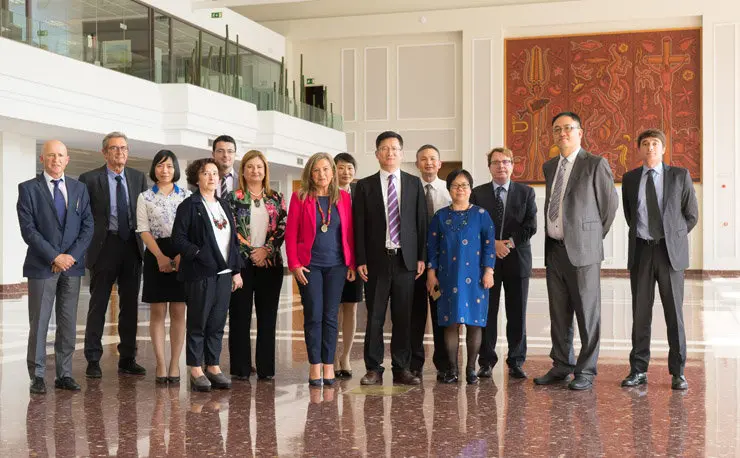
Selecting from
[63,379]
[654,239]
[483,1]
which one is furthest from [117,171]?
[483,1]

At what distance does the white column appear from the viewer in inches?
654

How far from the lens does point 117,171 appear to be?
693cm

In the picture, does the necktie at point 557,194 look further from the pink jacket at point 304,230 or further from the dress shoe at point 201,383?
the dress shoe at point 201,383

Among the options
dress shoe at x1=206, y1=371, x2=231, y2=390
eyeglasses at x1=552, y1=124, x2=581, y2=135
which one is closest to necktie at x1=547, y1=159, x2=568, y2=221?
eyeglasses at x1=552, y1=124, x2=581, y2=135

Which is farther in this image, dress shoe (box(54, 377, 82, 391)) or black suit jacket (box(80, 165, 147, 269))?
black suit jacket (box(80, 165, 147, 269))

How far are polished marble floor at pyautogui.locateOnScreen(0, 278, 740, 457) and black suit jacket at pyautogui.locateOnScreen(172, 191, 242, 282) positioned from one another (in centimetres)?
79

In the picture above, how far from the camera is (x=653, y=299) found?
20.9 feet

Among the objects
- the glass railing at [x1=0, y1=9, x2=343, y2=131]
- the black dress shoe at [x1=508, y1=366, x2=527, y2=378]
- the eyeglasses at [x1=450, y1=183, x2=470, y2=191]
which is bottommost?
the black dress shoe at [x1=508, y1=366, x2=527, y2=378]

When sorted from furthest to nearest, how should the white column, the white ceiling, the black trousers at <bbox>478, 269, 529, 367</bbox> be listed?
the white ceiling → the white column → the black trousers at <bbox>478, 269, 529, 367</bbox>

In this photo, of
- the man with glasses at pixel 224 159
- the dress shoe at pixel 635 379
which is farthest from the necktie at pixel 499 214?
the man with glasses at pixel 224 159

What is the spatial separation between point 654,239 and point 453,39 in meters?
19.9

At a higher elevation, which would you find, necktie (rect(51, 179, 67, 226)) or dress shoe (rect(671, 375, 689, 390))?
necktie (rect(51, 179, 67, 226))

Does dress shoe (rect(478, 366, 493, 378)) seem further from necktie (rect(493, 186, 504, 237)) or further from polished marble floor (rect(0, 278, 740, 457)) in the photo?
necktie (rect(493, 186, 504, 237))

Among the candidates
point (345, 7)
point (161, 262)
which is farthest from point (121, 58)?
point (161, 262)
